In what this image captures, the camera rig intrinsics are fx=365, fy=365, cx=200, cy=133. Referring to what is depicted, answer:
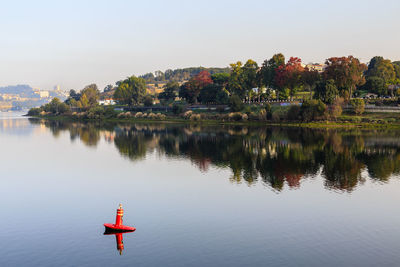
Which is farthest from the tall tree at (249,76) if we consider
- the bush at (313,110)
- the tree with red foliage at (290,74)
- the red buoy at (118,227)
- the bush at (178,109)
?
the red buoy at (118,227)

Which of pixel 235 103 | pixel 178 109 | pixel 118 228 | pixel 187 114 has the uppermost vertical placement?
pixel 235 103

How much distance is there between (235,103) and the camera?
16125 centimetres

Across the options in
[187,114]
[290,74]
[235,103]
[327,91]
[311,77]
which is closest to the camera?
[327,91]

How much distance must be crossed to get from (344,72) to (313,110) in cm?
1987

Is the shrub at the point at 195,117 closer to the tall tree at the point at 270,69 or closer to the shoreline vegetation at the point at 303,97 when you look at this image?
the shoreline vegetation at the point at 303,97

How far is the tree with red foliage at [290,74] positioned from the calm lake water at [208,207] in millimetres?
68558

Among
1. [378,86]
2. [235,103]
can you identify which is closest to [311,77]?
[378,86]

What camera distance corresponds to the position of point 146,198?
152ft

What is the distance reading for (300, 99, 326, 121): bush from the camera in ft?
430

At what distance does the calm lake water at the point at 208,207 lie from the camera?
2959cm

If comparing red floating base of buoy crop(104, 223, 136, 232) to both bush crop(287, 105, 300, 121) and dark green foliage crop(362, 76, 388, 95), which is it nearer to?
bush crop(287, 105, 300, 121)

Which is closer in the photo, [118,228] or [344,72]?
[118,228]

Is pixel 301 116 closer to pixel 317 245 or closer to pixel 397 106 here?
pixel 397 106

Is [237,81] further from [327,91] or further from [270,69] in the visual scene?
[327,91]
